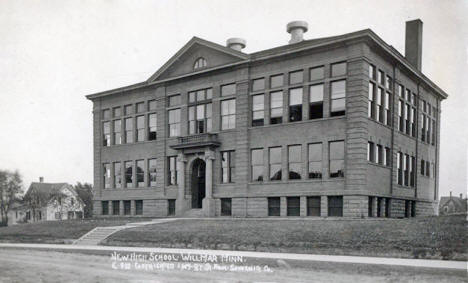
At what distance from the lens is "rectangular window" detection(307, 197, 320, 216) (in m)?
28.1

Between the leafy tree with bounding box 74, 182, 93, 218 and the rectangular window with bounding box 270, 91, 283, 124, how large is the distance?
69.3 metres

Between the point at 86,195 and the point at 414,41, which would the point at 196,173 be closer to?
the point at 414,41

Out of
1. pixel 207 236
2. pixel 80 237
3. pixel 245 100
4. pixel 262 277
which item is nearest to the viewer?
pixel 262 277

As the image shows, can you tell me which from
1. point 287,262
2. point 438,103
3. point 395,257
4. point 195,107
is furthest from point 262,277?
point 438,103

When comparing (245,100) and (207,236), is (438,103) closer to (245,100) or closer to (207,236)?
(245,100)

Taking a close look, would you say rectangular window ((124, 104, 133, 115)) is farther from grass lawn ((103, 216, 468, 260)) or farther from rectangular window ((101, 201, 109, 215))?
grass lawn ((103, 216, 468, 260))

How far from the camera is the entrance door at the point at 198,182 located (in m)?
35.3

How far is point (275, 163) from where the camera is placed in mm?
30469

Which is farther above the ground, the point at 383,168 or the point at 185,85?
the point at 185,85

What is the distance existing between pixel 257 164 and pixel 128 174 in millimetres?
13967

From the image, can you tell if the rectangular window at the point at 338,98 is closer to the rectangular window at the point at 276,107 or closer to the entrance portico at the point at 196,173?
the rectangular window at the point at 276,107

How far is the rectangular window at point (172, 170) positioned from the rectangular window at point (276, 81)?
34.0 feet

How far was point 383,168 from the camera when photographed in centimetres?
2944

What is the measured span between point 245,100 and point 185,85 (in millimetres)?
6124
